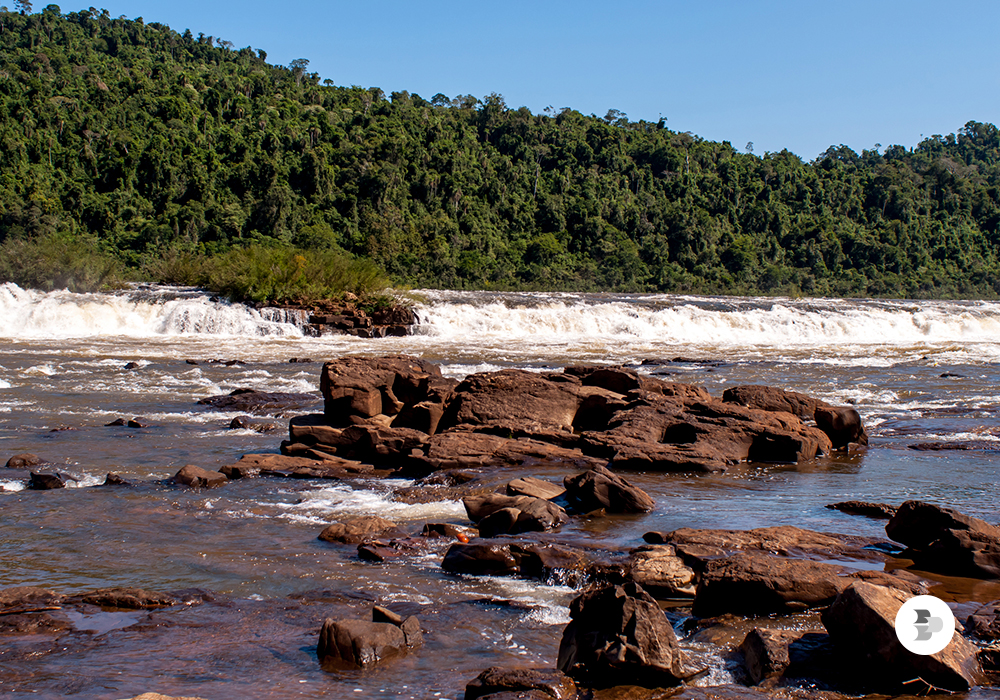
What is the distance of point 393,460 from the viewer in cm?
855

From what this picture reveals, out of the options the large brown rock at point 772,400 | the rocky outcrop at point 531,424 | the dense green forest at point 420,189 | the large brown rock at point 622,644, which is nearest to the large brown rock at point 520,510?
the rocky outcrop at point 531,424

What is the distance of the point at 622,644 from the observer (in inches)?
140

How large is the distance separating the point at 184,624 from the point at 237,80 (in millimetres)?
78935

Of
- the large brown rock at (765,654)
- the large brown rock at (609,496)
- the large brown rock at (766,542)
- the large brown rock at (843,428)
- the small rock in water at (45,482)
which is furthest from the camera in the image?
the large brown rock at (843,428)

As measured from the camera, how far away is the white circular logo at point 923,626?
3518mm

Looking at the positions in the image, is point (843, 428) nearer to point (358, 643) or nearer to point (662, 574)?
point (662, 574)

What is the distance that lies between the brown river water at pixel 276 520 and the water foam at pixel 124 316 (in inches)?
284

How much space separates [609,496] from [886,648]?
124 inches

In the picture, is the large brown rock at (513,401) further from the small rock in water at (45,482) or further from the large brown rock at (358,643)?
the large brown rock at (358,643)

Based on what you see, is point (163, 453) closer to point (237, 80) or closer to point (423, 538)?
point (423, 538)

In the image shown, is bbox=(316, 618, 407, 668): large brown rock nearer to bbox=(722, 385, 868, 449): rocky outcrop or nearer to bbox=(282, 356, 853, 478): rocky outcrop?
bbox=(282, 356, 853, 478): rocky outcrop

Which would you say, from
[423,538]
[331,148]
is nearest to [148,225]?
[331,148]

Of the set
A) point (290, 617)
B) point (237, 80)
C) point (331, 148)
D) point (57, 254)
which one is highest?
point (237, 80)

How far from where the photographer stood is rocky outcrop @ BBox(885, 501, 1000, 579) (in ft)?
16.6
